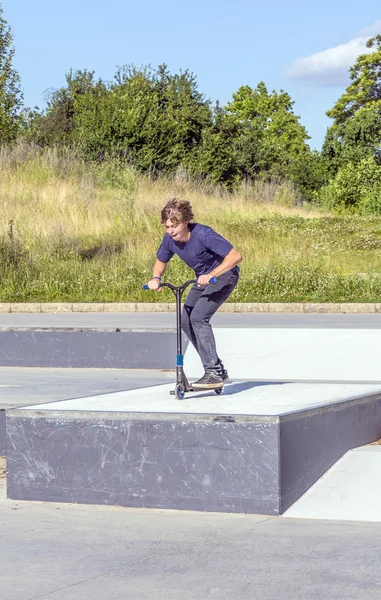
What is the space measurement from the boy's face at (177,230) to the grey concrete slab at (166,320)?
9251mm

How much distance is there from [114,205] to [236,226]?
378 centimetres

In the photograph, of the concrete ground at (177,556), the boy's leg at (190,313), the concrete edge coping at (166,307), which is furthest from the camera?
the concrete edge coping at (166,307)

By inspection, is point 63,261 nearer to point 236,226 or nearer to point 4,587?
→ point 236,226

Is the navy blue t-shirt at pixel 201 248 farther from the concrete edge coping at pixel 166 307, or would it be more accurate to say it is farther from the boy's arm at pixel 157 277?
the concrete edge coping at pixel 166 307

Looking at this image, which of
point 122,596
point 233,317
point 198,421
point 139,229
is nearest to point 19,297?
point 233,317

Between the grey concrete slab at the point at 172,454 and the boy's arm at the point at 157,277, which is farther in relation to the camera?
the boy's arm at the point at 157,277

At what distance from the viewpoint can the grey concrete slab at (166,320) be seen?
660 inches

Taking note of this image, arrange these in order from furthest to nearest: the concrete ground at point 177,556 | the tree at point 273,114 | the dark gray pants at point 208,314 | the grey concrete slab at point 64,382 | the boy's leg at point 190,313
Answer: the tree at point 273,114, the grey concrete slab at point 64,382, the boy's leg at point 190,313, the dark gray pants at point 208,314, the concrete ground at point 177,556

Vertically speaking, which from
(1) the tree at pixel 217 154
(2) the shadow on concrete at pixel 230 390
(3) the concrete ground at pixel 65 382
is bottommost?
(3) the concrete ground at pixel 65 382

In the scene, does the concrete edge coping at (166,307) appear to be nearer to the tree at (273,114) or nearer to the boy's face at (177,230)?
the boy's face at (177,230)

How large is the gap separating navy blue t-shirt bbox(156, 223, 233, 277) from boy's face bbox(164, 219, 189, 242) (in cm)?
6

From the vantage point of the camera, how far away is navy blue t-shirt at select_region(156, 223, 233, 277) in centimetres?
698

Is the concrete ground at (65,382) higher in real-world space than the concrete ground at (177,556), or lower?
lower

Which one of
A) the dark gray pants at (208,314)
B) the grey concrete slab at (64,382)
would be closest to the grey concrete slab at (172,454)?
the dark gray pants at (208,314)
